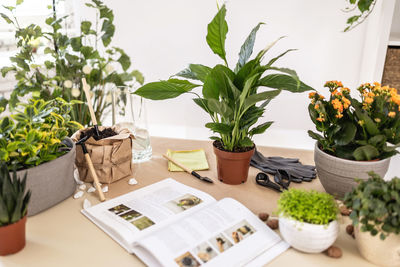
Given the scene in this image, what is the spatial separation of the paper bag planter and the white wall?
1.18 meters

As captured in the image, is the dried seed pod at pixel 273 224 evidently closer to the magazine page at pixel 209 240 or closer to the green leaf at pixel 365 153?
the magazine page at pixel 209 240

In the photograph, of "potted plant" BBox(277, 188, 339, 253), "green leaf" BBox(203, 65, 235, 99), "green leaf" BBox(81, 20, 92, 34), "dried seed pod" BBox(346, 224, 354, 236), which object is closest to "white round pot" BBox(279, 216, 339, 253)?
"potted plant" BBox(277, 188, 339, 253)

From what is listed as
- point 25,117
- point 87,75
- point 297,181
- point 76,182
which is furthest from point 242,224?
point 87,75

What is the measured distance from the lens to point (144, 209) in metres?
0.96

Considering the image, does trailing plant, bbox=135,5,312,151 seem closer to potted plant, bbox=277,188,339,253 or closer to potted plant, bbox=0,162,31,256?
potted plant, bbox=277,188,339,253

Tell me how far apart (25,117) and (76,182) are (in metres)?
0.29

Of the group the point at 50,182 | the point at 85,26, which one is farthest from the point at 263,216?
the point at 85,26

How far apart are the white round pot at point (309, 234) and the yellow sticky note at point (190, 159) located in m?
0.51

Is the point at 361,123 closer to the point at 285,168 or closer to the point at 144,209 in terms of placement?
the point at 285,168

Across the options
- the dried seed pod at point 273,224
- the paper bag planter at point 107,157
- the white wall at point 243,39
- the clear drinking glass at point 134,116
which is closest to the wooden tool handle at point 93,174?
the paper bag planter at point 107,157

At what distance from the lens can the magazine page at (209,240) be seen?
0.76 meters

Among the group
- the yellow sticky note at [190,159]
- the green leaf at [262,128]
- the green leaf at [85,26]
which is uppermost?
the green leaf at [85,26]

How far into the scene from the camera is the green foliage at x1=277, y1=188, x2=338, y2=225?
2.49ft

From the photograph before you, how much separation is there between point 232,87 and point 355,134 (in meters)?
0.40
